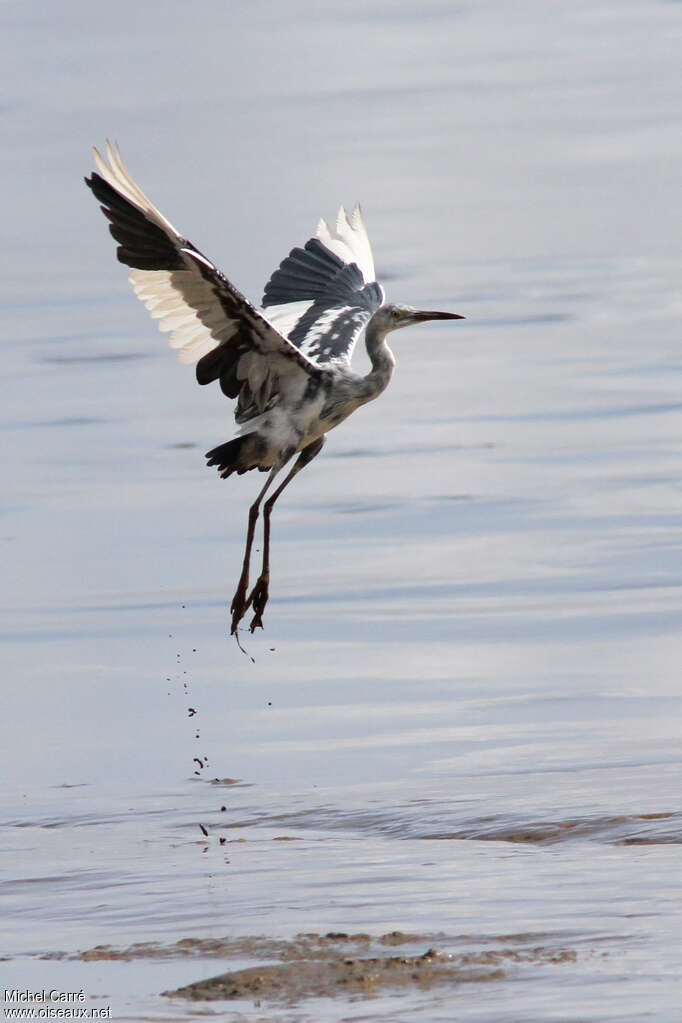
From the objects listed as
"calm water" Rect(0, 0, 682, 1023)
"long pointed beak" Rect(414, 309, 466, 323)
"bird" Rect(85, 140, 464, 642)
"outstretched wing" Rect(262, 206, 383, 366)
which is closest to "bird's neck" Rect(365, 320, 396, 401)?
"bird" Rect(85, 140, 464, 642)

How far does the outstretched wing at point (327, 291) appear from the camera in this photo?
525 inches

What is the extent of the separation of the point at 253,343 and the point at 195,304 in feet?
1.63

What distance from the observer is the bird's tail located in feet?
39.3

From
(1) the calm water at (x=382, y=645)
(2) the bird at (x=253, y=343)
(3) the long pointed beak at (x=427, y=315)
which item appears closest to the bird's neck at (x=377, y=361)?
(2) the bird at (x=253, y=343)

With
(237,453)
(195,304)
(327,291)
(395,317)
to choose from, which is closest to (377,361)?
(395,317)

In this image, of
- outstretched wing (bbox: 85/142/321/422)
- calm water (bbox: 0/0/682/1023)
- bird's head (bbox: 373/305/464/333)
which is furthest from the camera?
bird's head (bbox: 373/305/464/333)

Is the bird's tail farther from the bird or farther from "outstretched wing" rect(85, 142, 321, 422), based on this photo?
"outstretched wing" rect(85, 142, 321, 422)

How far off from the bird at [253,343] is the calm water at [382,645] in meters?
1.04

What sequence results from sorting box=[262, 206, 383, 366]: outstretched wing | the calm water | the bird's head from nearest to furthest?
1. the calm water
2. the bird's head
3. box=[262, 206, 383, 366]: outstretched wing

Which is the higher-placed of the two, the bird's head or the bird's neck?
the bird's head

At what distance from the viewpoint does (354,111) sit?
49406 mm

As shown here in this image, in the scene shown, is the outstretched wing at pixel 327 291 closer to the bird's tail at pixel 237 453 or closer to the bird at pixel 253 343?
the bird at pixel 253 343

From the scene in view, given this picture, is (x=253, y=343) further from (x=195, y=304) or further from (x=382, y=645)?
(x=382, y=645)

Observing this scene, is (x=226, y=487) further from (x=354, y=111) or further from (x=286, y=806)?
(x=354, y=111)
